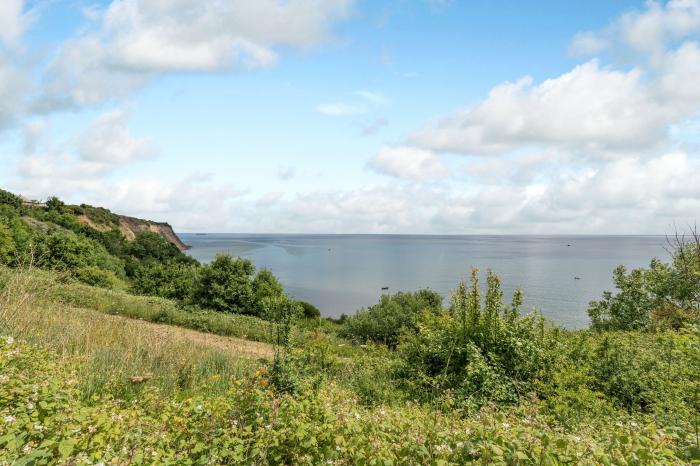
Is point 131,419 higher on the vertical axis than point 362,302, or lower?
higher

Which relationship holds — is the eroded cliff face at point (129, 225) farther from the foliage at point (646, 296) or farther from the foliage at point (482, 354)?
the foliage at point (646, 296)

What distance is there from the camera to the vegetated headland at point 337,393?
12.5 feet

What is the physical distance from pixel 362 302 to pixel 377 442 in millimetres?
55935

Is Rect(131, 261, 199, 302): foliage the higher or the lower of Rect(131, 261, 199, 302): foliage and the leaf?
Result: the lower

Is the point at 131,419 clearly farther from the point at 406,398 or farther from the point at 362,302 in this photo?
the point at 362,302

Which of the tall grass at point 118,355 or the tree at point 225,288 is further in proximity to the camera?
the tree at point 225,288

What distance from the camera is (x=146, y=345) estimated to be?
9.05m

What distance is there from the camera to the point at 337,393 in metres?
6.29

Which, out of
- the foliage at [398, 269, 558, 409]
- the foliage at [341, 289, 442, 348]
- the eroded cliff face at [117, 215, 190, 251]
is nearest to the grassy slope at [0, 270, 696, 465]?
the foliage at [398, 269, 558, 409]

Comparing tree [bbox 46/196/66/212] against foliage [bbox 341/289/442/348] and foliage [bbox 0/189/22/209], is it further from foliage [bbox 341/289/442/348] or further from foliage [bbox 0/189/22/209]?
foliage [bbox 341/289/442/348]

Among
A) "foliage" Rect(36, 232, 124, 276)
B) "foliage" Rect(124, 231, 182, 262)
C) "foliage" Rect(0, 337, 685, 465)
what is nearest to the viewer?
"foliage" Rect(0, 337, 685, 465)

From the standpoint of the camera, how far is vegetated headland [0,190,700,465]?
12.5 feet

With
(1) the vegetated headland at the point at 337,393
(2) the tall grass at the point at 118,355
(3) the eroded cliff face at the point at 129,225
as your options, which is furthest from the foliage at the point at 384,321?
(3) the eroded cliff face at the point at 129,225

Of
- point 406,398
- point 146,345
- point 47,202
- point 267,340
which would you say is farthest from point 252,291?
point 47,202
